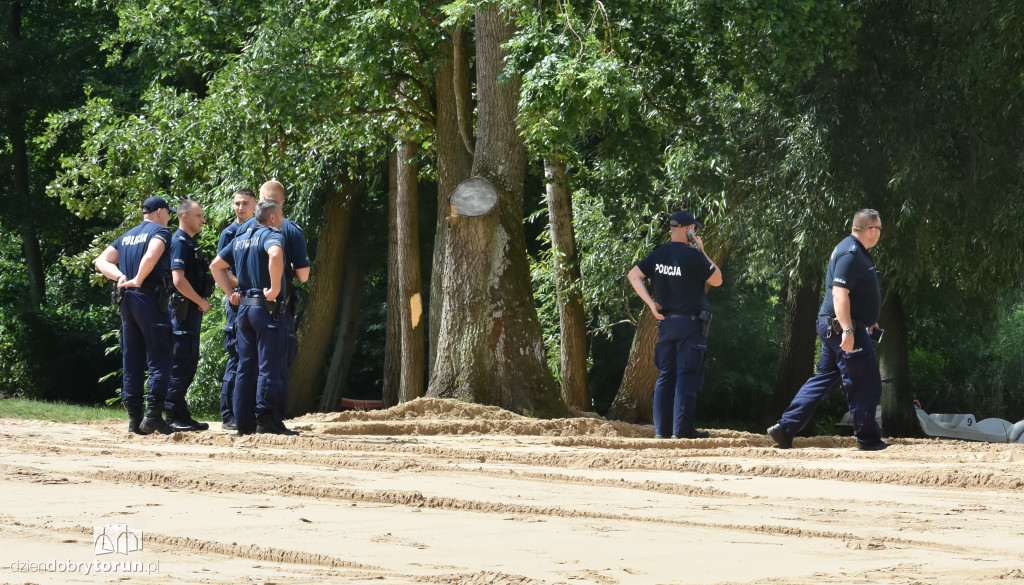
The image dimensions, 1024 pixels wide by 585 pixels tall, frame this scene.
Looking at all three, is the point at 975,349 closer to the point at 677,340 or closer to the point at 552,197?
the point at 552,197

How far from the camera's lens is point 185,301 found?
33.4 feet

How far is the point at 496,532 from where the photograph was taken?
4875mm

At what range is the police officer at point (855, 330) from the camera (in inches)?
352

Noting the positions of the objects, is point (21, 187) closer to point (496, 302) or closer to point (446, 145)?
point (446, 145)

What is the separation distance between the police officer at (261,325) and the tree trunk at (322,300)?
13.6m

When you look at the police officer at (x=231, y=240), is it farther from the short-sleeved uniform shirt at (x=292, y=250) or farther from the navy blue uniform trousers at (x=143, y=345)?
the short-sleeved uniform shirt at (x=292, y=250)

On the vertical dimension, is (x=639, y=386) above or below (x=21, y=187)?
below

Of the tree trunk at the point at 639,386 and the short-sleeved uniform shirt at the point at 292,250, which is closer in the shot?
the short-sleeved uniform shirt at the point at 292,250

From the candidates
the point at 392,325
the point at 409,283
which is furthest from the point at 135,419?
the point at 392,325

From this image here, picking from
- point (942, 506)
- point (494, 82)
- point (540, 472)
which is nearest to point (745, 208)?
point (494, 82)

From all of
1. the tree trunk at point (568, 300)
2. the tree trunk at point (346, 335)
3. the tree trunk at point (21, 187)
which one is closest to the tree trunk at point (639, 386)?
the tree trunk at point (568, 300)

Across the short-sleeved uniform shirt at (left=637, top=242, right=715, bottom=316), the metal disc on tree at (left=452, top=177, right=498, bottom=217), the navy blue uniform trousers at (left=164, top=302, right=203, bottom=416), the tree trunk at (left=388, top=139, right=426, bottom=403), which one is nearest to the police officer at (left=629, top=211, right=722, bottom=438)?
→ the short-sleeved uniform shirt at (left=637, top=242, right=715, bottom=316)

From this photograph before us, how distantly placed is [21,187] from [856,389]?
26.2m

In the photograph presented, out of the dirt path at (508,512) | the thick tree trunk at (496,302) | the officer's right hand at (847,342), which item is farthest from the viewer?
the thick tree trunk at (496,302)
